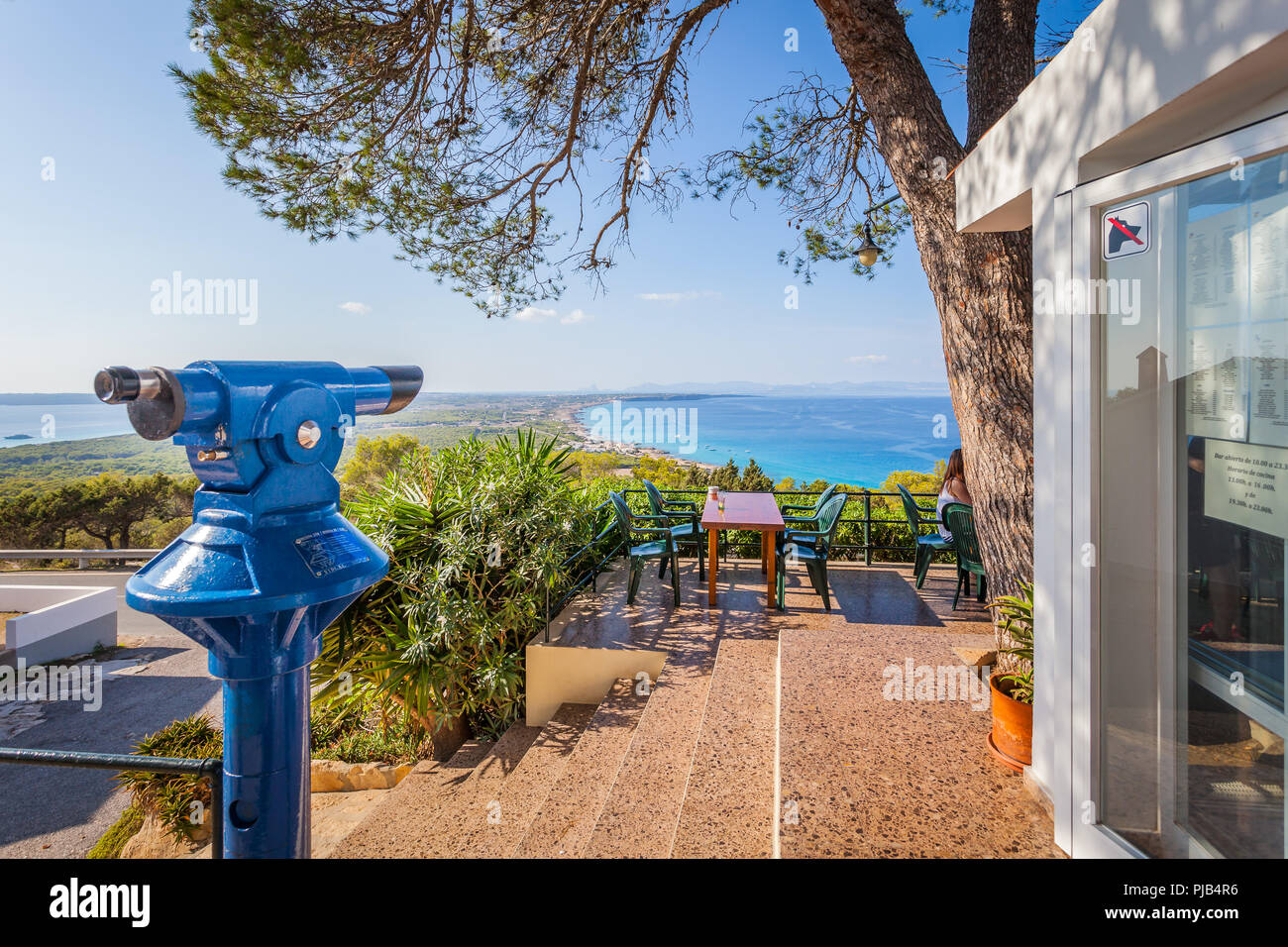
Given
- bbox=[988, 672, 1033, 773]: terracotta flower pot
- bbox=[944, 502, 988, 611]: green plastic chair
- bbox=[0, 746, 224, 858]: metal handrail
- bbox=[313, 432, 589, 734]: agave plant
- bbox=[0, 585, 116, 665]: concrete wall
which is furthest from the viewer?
bbox=[0, 585, 116, 665]: concrete wall

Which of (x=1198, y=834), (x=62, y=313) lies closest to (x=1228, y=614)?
(x=1198, y=834)

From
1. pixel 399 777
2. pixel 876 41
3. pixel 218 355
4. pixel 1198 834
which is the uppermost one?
pixel 876 41

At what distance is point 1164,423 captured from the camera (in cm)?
166

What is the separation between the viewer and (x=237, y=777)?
70 centimetres

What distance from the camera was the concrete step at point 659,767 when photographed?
95.8 inches

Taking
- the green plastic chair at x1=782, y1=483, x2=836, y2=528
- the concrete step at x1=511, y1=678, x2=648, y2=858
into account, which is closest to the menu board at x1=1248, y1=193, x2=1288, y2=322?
the concrete step at x1=511, y1=678, x2=648, y2=858

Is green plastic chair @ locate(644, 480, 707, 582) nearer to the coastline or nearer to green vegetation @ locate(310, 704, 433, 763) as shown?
the coastline

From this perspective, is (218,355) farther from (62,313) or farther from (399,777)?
(62,313)

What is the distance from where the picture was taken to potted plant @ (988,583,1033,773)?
7.68 ft

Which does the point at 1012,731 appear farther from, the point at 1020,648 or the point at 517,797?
the point at 517,797

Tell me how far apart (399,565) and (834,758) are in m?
3.03

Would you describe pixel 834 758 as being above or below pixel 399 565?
below

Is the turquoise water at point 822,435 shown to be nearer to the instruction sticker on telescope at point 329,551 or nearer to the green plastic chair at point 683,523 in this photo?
the green plastic chair at point 683,523
